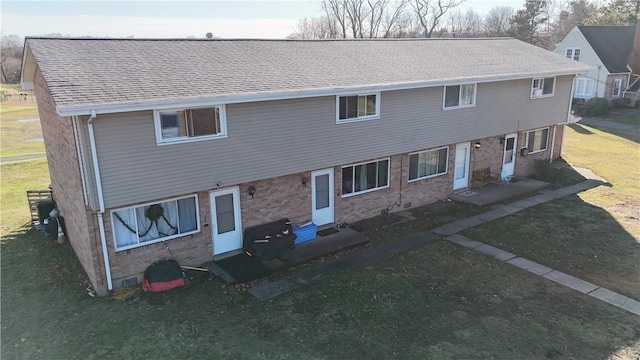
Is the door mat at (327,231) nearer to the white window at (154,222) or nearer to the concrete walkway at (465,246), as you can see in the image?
the concrete walkway at (465,246)

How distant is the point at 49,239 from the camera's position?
15.5 metres

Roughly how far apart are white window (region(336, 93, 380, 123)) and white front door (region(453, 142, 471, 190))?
209 inches

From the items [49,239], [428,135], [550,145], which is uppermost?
[428,135]

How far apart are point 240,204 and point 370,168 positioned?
523cm

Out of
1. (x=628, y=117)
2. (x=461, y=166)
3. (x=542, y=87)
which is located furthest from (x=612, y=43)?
(x=461, y=166)

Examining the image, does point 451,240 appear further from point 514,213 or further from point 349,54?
point 349,54

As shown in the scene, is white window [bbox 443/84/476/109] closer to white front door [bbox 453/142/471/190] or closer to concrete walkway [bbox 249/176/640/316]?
white front door [bbox 453/142/471/190]

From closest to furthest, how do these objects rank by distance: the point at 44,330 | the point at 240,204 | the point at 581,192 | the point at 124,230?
1. the point at 44,330
2. the point at 124,230
3. the point at 240,204
4. the point at 581,192

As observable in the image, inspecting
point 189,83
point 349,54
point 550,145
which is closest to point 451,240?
point 349,54

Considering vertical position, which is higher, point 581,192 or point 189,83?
point 189,83

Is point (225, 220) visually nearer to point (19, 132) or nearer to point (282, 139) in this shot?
point (282, 139)

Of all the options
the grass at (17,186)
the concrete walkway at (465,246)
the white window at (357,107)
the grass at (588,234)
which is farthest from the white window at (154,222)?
the grass at (588,234)

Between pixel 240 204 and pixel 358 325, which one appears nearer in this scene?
pixel 358 325

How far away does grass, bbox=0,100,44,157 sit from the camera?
102 ft
